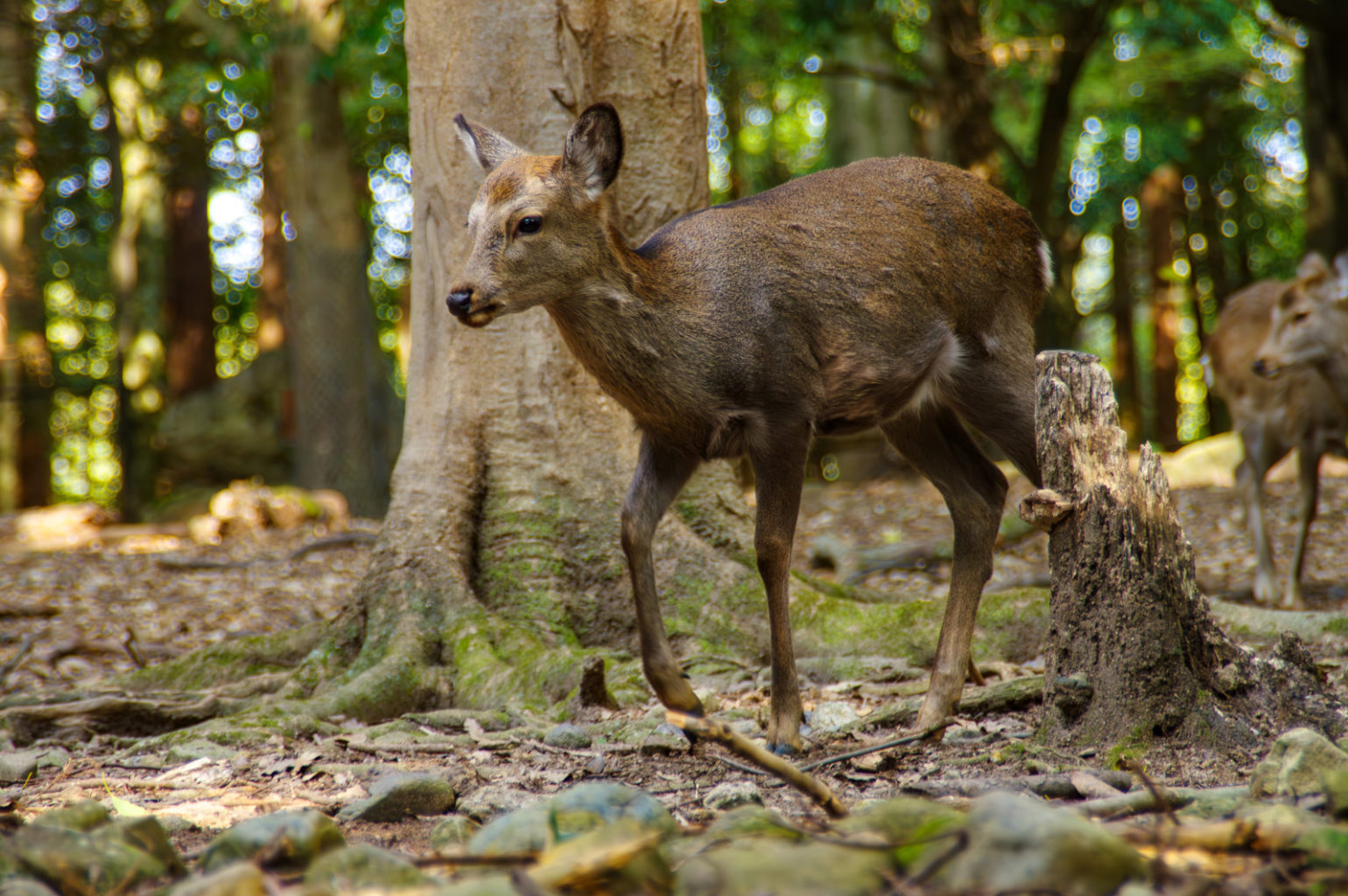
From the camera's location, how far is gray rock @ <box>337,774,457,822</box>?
360 cm

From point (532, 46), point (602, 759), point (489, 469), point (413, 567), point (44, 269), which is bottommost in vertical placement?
→ point (602, 759)

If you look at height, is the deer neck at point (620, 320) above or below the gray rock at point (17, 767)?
above

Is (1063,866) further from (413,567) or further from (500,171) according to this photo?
(413,567)

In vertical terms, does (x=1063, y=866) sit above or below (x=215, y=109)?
below

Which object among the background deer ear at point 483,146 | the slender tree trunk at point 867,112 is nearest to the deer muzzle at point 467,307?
the background deer ear at point 483,146

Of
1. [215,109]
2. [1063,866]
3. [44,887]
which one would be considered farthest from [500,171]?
[215,109]

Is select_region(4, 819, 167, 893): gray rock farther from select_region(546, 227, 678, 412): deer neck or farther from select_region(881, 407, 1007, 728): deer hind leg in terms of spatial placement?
select_region(881, 407, 1007, 728): deer hind leg

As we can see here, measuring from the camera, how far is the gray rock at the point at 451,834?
3.19m

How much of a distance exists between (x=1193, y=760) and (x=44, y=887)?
3.23 metres

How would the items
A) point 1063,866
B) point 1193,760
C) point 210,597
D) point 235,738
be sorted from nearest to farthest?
point 1063,866, point 1193,760, point 235,738, point 210,597

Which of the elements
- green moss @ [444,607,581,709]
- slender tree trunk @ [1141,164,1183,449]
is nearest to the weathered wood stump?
green moss @ [444,607,581,709]

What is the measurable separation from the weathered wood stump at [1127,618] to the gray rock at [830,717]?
0.92m

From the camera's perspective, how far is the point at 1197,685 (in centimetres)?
396

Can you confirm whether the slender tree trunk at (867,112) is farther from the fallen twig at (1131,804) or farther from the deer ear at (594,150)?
the fallen twig at (1131,804)
